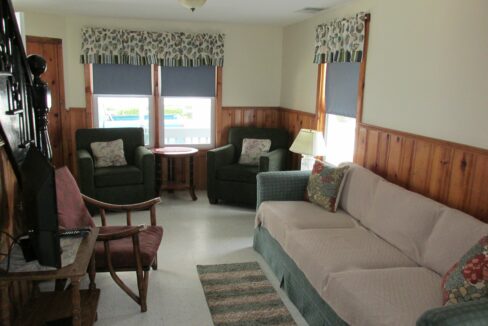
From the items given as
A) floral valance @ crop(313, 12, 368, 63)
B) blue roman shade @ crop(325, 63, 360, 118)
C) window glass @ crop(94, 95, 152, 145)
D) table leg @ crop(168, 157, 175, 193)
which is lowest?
table leg @ crop(168, 157, 175, 193)

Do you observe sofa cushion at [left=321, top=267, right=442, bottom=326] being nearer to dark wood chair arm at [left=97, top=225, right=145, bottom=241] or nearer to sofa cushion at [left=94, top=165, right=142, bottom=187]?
dark wood chair arm at [left=97, top=225, right=145, bottom=241]

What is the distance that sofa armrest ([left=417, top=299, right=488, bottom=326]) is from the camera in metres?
1.52

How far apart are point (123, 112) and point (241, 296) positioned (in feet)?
11.1

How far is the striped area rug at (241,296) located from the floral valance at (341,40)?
6.61 feet

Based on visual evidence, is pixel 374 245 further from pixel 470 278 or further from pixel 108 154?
pixel 108 154

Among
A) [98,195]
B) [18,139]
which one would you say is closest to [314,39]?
[98,195]

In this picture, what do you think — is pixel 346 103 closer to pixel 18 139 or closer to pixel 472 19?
pixel 472 19

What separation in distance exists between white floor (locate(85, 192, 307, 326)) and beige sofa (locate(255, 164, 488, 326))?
462mm

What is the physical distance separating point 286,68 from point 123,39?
2107 mm

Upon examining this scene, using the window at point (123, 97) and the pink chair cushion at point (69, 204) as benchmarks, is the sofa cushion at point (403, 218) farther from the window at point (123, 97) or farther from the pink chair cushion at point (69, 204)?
the window at point (123, 97)

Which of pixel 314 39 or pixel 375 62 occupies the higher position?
pixel 314 39

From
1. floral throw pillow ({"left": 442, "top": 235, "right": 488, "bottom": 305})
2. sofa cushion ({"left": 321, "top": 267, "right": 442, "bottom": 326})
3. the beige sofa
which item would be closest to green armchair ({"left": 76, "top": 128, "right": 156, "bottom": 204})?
the beige sofa

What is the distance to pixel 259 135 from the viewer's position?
548 centimetres

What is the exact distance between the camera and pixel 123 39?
518 centimetres
